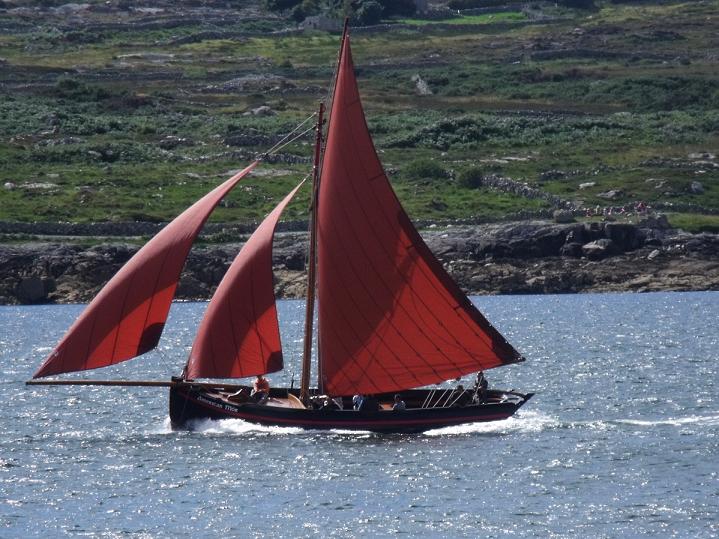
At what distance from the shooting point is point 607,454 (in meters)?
47.3

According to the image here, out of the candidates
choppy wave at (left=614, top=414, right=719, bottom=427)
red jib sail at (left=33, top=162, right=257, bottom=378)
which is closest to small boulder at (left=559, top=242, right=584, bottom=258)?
choppy wave at (left=614, top=414, right=719, bottom=427)

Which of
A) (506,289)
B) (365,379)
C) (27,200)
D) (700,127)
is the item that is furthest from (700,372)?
(700,127)

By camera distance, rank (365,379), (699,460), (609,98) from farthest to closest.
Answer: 1. (609,98)
2. (365,379)
3. (699,460)

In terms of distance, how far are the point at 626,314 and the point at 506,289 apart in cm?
1621

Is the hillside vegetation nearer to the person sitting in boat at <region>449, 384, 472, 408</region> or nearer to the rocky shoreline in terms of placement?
the rocky shoreline

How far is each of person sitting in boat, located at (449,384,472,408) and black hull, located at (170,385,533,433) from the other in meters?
0.79

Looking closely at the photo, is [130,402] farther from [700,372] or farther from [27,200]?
[27,200]

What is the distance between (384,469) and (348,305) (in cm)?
707

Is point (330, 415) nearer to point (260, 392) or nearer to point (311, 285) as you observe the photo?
point (260, 392)

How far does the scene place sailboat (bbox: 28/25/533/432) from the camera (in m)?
51.3

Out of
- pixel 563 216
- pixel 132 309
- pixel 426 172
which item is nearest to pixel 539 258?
pixel 563 216

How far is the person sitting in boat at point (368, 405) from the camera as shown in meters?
51.7

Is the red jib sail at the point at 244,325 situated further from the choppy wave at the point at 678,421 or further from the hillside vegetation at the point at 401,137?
the hillside vegetation at the point at 401,137

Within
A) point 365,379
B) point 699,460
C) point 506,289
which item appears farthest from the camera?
point 506,289
